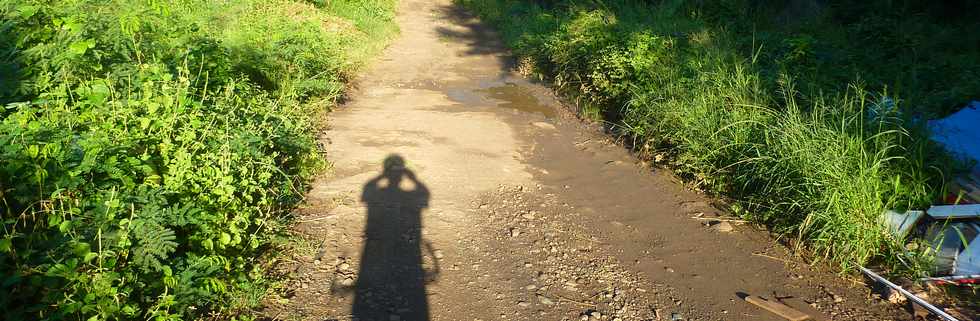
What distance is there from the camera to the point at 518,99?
31.9 ft

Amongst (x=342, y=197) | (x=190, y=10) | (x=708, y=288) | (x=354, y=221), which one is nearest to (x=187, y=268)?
(x=354, y=221)

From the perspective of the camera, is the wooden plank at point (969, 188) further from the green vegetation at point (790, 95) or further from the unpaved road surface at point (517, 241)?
the unpaved road surface at point (517, 241)

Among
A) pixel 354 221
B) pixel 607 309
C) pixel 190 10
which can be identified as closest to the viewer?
pixel 607 309

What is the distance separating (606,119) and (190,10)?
5.22 m

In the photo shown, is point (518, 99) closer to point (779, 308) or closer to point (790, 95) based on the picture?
point (790, 95)

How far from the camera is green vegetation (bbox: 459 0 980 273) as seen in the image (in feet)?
15.5

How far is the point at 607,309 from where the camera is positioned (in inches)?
157

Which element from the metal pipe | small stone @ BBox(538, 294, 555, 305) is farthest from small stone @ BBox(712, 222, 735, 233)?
small stone @ BBox(538, 294, 555, 305)

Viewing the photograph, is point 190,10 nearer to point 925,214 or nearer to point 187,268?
point 187,268

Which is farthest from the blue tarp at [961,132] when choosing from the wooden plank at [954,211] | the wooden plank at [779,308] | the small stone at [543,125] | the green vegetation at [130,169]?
the green vegetation at [130,169]

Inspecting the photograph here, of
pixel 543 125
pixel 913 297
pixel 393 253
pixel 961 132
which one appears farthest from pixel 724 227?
pixel 543 125

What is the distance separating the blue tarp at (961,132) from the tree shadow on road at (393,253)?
401 cm

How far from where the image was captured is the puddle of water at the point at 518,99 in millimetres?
9117

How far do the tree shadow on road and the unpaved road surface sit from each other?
0.5 inches
